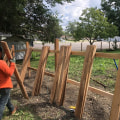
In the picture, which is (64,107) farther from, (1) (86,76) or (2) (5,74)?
(2) (5,74)

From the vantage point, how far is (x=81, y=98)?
2908 mm

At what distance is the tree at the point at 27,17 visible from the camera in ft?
27.6

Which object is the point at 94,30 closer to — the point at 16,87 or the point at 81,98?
the point at 16,87

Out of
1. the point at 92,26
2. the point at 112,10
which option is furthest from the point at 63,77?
the point at 112,10

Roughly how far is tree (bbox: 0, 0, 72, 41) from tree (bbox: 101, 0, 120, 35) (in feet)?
47.0

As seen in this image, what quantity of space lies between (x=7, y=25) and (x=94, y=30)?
29.3 feet

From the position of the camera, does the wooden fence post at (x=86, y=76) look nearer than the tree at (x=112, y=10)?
Yes

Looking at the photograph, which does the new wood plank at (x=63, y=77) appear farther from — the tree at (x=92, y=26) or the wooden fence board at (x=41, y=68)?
the tree at (x=92, y=26)

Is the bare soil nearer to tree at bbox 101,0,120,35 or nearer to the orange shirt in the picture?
the orange shirt

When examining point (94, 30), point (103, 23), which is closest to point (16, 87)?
point (94, 30)

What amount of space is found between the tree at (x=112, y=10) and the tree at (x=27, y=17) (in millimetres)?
14311

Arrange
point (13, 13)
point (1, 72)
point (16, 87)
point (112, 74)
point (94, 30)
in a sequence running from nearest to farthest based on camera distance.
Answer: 1. point (1, 72)
2. point (16, 87)
3. point (112, 74)
4. point (13, 13)
5. point (94, 30)

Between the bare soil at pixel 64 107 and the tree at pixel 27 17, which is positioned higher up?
the tree at pixel 27 17

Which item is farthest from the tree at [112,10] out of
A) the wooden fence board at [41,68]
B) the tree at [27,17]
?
the wooden fence board at [41,68]
